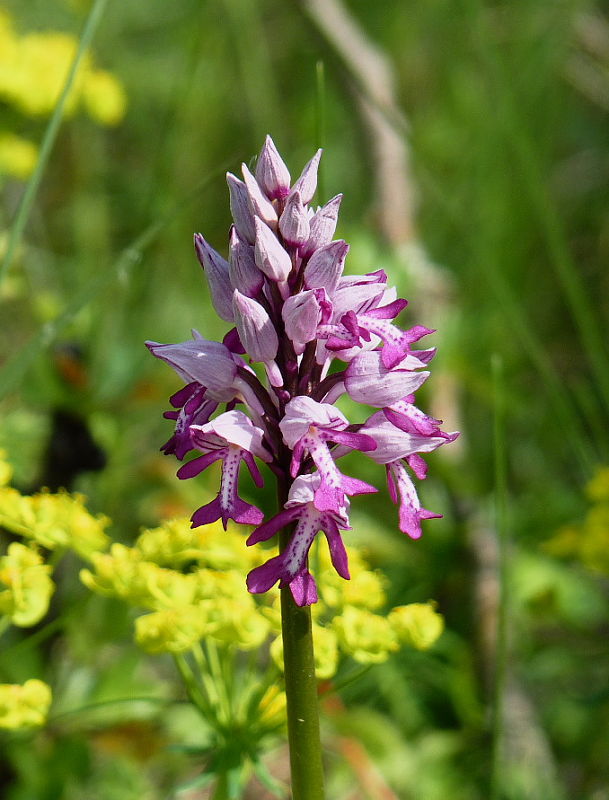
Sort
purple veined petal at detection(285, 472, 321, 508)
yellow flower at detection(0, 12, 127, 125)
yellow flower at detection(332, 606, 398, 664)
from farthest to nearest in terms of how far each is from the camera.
Answer: yellow flower at detection(0, 12, 127, 125) → yellow flower at detection(332, 606, 398, 664) → purple veined petal at detection(285, 472, 321, 508)

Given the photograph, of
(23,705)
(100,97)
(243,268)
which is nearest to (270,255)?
(243,268)

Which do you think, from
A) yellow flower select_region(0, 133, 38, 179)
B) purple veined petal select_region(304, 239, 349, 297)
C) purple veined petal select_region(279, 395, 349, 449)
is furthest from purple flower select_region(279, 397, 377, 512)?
yellow flower select_region(0, 133, 38, 179)

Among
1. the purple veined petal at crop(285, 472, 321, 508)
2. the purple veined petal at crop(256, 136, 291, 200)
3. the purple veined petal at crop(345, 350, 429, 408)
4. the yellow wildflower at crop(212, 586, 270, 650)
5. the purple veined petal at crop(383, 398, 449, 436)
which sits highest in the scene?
the purple veined petal at crop(256, 136, 291, 200)

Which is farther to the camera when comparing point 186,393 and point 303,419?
point 186,393

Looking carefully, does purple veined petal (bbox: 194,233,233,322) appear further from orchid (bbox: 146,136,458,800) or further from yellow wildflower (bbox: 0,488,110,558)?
yellow wildflower (bbox: 0,488,110,558)

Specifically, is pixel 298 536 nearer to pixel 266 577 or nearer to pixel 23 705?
pixel 266 577

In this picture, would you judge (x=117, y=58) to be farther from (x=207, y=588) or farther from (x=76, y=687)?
(x=207, y=588)

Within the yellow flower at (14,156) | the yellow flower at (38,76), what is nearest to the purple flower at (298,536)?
the yellow flower at (38,76)
